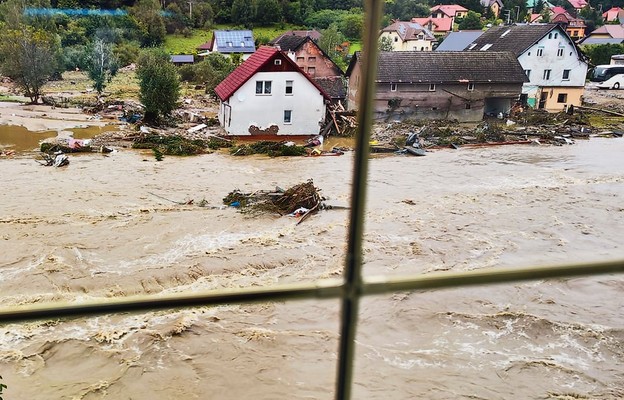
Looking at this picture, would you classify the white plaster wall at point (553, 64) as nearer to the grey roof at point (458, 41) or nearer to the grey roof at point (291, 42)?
the grey roof at point (458, 41)

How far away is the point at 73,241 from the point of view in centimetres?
602

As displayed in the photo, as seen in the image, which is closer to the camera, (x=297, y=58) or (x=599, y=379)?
(x=599, y=379)

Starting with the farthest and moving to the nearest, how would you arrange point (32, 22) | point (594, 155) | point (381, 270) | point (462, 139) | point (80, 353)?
point (32, 22)
point (462, 139)
point (594, 155)
point (381, 270)
point (80, 353)

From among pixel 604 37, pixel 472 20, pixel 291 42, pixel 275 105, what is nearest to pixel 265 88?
pixel 275 105

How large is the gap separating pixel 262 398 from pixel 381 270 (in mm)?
2416

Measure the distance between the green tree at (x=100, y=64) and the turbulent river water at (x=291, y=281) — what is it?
10.4 metres

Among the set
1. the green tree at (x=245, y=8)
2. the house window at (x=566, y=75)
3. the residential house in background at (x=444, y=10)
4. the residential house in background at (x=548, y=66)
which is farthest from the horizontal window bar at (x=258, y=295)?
the house window at (x=566, y=75)

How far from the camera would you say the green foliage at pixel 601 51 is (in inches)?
715

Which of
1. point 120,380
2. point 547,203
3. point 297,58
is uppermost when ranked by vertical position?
point 297,58

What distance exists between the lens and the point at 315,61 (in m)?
15.5

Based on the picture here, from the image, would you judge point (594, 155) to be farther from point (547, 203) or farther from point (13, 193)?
point (13, 193)

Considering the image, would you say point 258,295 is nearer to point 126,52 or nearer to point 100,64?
point 100,64

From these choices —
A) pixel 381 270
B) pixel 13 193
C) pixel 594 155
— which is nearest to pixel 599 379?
pixel 381 270

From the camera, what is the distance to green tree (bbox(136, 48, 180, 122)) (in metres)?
12.6
